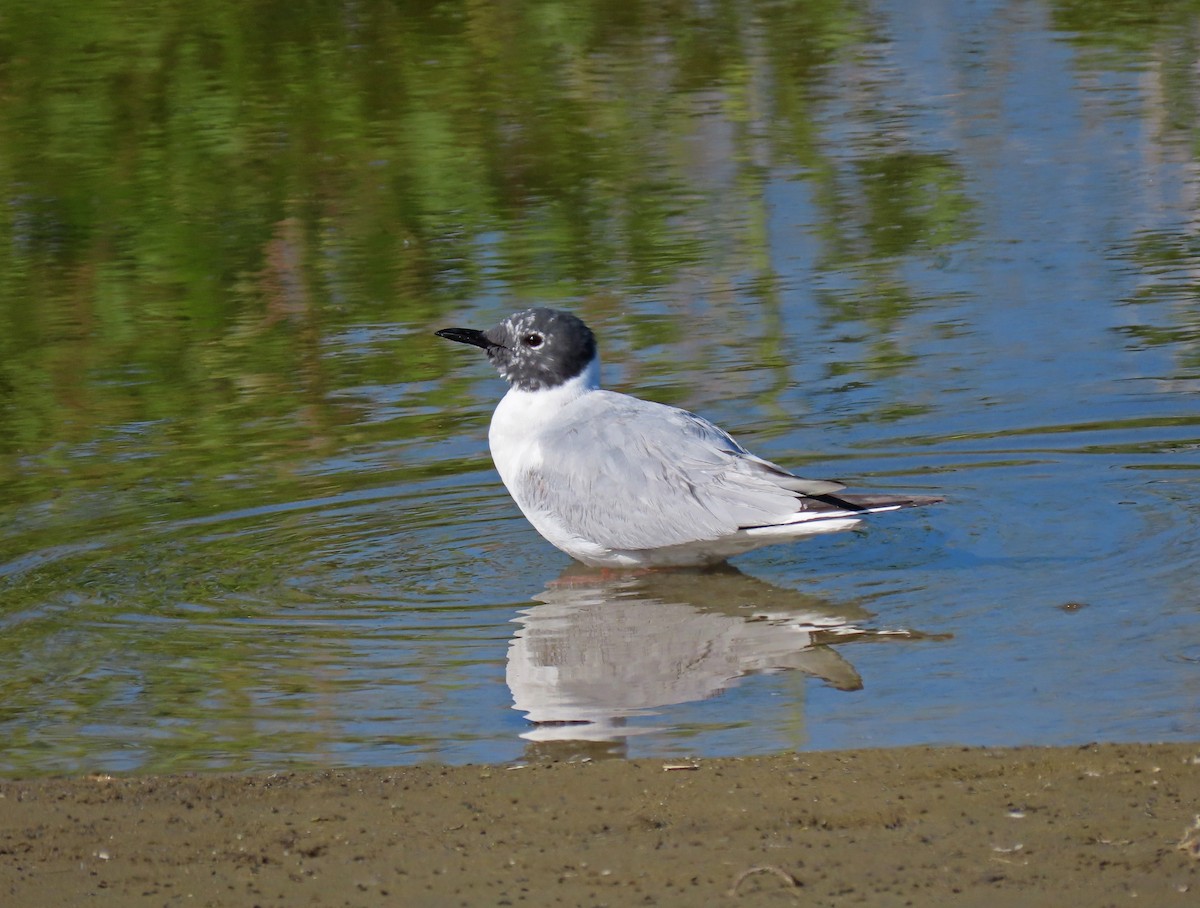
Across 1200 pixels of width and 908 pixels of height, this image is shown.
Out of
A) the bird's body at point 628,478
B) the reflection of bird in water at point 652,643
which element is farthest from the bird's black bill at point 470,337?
the reflection of bird in water at point 652,643

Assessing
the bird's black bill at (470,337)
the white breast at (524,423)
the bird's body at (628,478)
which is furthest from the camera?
the bird's black bill at (470,337)

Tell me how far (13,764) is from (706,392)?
3.83m

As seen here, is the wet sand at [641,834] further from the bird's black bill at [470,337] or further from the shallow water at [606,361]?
the bird's black bill at [470,337]

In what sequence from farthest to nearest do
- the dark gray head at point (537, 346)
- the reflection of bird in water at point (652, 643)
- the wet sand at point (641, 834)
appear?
the dark gray head at point (537, 346), the reflection of bird in water at point (652, 643), the wet sand at point (641, 834)

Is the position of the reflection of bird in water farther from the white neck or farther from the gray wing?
the white neck

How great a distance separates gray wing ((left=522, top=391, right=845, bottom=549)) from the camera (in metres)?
6.67

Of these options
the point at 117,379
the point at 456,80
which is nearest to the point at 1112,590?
the point at 117,379

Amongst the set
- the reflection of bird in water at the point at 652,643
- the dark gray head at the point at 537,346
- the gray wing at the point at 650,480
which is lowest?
the reflection of bird in water at the point at 652,643

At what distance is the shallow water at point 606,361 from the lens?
5.63 m

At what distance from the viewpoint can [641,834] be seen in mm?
4402

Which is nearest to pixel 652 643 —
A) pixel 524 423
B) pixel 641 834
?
pixel 524 423

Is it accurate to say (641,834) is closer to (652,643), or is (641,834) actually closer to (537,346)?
(652,643)

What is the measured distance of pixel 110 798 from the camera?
4.87 meters

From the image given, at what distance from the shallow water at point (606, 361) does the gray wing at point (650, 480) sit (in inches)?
9.0
